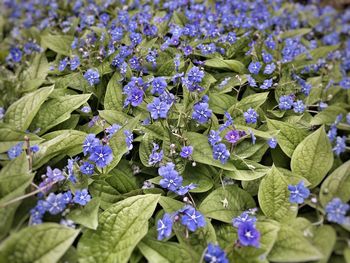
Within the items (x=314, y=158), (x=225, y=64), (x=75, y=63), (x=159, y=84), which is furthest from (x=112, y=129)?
(x=314, y=158)

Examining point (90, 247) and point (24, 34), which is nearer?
point (90, 247)

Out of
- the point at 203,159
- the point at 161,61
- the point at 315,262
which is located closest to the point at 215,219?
the point at 203,159

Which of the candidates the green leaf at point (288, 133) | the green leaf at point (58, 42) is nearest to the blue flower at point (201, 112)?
the green leaf at point (288, 133)

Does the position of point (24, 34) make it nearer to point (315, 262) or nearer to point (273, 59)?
point (273, 59)

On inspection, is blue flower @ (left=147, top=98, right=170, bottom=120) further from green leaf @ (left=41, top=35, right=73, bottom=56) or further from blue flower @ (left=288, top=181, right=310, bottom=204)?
green leaf @ (left=41, top=35, right=73, bottom=56)

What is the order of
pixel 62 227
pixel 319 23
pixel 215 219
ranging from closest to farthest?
1. pixel 62 227
2. pixel 215 219
3. pixel 319 23

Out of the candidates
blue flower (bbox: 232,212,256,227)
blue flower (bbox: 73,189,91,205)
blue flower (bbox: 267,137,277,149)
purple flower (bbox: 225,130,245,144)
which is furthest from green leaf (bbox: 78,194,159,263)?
blue flower (bbox: 267,137,277,149)

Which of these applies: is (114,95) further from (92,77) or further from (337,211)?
(337,211)
